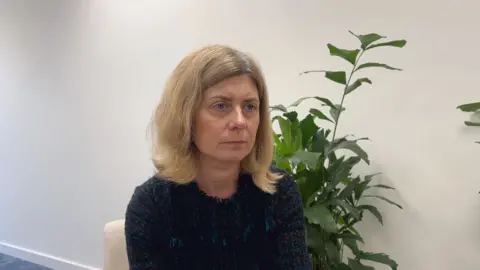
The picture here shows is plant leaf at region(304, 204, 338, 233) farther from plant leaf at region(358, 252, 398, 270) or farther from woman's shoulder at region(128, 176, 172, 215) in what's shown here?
woman's shoulder at region(128, 176, 172, 215)

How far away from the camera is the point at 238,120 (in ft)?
3.07

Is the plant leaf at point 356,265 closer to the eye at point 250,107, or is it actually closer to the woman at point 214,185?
the woman at point 214,185

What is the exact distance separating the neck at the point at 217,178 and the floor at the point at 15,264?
279 cm

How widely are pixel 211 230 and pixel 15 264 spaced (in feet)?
9.88

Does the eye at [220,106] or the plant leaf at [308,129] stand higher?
the eye at [220,106]

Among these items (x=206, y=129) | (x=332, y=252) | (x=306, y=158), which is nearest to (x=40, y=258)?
(x=332, y=252)

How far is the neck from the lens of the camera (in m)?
1.03

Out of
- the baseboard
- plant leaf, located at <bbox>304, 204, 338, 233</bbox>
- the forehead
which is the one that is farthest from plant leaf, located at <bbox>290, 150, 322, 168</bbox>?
the baseboard

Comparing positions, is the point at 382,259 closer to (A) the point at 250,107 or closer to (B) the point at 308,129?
(B) the point at 308,129

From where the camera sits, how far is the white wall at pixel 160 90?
175 cm

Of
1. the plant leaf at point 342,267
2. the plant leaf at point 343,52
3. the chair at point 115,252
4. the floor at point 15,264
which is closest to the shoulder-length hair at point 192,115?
the chair at point 115,252

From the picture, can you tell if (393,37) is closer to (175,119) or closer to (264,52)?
(264,52)

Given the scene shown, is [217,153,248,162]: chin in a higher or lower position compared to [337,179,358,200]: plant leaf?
higher

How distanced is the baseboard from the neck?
2.33m
